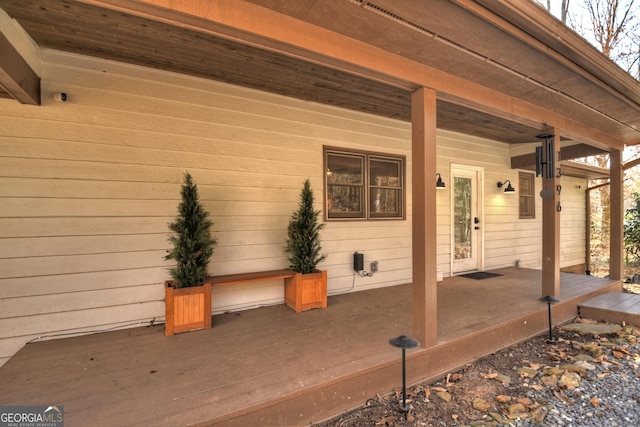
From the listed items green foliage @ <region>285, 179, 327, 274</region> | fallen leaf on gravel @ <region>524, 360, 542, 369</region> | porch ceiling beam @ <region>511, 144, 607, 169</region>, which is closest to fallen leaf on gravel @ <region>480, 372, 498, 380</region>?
fallen leaf on gravel @ <region>524, 360, 542, 369</region>

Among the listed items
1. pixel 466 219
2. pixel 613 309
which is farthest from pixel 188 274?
pixel 613 309

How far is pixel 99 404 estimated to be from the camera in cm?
173

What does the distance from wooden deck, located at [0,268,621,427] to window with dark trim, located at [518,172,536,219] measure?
12.3 feet

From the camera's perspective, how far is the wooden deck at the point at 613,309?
363 centimetres

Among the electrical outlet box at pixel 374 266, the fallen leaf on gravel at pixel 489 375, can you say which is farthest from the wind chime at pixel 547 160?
the fallen leaf on gravel at pixel 489 375

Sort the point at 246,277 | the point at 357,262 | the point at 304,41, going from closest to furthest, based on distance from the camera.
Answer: the point at 304,41 → the point at 246,277 → the point at 357,262

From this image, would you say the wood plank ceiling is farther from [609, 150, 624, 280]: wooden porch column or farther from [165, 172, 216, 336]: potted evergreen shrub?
[609, 150, 624, 280]: wooden porch column

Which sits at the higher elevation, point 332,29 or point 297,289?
point 332,29

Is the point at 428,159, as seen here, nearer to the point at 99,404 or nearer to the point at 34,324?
the point at 99,404

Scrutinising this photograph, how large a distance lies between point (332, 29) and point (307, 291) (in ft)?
8.75

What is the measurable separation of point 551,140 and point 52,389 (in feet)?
18.3

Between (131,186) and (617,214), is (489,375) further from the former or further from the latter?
(617,214)

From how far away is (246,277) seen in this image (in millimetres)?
3180

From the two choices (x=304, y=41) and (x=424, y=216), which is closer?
(x=304, y=41)
